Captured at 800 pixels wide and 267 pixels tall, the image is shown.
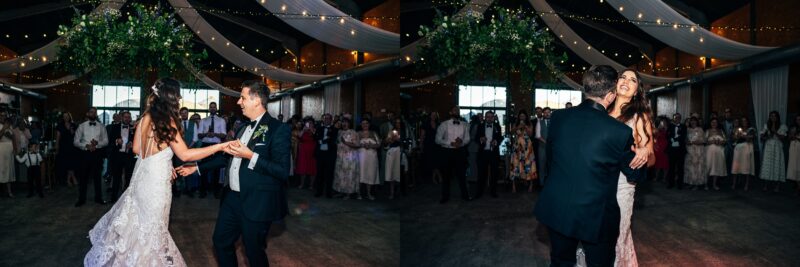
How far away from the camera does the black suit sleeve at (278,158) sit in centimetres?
315

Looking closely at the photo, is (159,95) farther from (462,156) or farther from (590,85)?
(462,156)

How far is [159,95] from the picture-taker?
3535mm

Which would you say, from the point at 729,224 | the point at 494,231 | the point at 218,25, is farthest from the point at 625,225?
the point at 218,25

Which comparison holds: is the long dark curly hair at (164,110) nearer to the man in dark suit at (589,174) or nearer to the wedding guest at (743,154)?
the man in dark suit at (589,174)

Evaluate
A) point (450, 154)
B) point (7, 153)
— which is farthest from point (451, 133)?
point (7, 153)

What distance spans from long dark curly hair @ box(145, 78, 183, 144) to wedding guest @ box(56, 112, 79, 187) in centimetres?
683

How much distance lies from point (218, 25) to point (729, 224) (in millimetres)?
15767

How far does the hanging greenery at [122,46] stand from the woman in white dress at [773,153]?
8.84 meters

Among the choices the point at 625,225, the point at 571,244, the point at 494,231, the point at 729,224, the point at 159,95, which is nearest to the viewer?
the point at 571,244

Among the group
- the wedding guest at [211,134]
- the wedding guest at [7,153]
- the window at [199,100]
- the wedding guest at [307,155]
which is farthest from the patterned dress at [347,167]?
the window at [199,100]

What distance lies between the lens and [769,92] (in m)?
12.9

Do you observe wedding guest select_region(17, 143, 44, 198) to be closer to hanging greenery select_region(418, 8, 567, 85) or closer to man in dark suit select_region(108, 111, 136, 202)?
man in dark suit select_region(108, 111, 136, 202)

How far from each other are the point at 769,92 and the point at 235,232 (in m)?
12.7

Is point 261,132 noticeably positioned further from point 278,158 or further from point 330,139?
point 330,139
